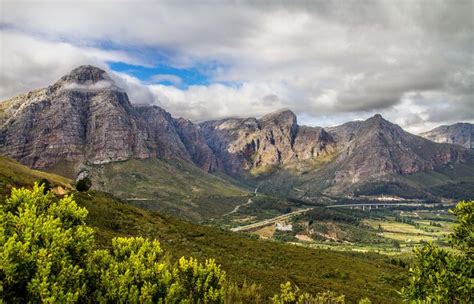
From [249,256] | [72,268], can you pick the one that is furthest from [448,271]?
[249,256]

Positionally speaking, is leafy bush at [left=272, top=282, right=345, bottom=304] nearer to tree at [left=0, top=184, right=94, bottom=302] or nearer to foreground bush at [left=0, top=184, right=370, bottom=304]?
foreground bush at [left=0, top=184, right=370, bottom=304]

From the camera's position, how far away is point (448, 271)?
2405cm

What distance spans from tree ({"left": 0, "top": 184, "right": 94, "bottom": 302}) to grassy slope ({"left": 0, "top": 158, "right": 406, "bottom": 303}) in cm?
3951

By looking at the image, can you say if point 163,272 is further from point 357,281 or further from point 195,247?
point 357,281

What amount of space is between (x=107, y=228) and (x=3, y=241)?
62230mm

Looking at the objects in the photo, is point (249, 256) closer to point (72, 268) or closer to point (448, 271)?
point (448, 271)

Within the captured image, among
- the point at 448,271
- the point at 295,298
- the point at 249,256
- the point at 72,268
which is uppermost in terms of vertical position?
the point at 72,268

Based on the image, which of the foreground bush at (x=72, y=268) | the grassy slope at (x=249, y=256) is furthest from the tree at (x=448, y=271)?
the grassy slope at (x=249, y=256)

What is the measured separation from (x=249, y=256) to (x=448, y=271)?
216 feet

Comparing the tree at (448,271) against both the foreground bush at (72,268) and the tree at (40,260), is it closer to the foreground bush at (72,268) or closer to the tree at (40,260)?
the foreground bush at (72,268)

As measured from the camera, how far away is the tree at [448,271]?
74.4ft

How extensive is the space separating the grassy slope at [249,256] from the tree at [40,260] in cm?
3951

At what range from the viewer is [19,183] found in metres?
79.6

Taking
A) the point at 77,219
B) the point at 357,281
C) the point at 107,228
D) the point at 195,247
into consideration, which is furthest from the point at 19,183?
the point at 357,281
